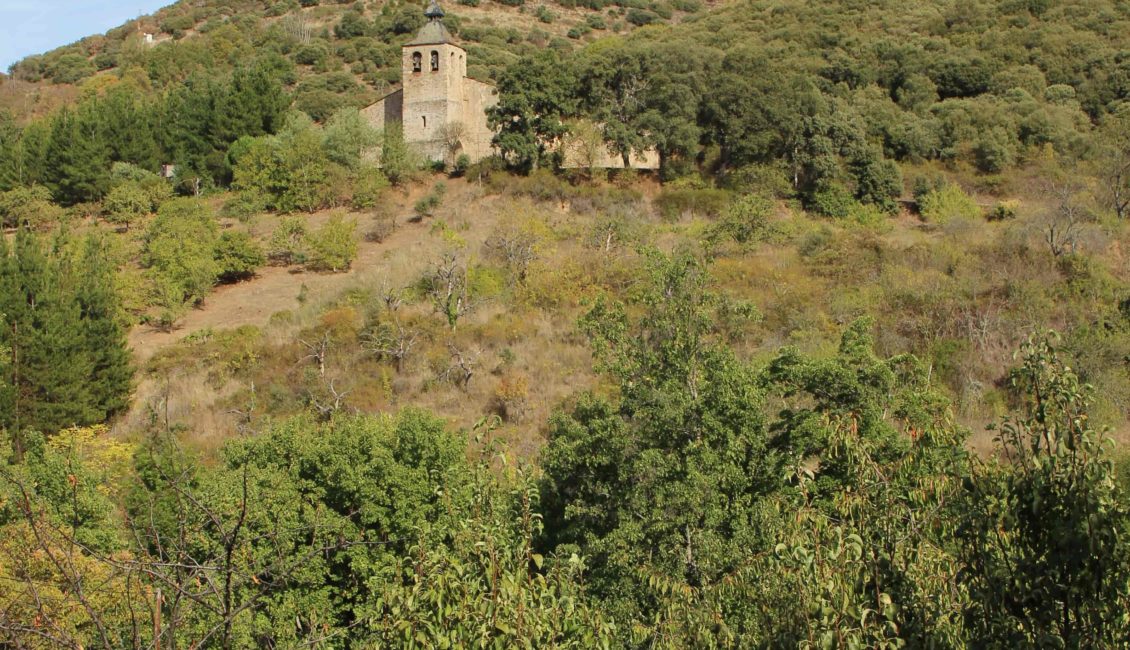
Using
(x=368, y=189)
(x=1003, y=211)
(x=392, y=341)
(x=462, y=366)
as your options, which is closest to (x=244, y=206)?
(x=368, y=189)

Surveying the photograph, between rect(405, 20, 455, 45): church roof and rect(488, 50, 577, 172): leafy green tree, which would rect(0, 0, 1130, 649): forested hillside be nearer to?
rect(488, 50, 577, 172): leafy green tree

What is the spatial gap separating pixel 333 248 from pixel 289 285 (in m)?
1.62

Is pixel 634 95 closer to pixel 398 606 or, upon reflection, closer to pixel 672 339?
pixel 672 339

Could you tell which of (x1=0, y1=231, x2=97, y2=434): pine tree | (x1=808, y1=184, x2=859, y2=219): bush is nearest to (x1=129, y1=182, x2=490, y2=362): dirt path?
(x1=0, y1=231, x2=97, y2=434): pine tree

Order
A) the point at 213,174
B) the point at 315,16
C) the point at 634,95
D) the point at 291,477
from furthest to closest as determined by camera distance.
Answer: the point at 315,16 → the point at 213,174 → the point at 634,95 → the point at 291,477

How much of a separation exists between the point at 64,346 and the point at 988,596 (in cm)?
1939

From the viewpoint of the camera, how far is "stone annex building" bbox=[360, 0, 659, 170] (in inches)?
1446

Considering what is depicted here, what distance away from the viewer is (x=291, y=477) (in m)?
12.8

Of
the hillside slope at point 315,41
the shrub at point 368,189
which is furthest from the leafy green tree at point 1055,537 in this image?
the hillside slope at point 315,41

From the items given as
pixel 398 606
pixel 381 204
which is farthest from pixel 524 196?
pixel 398 606

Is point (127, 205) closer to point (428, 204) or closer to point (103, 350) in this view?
point (428, 204)

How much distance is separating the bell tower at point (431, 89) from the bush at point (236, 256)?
404 inches

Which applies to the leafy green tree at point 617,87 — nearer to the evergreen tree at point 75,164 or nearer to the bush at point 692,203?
the bush at point 692,203

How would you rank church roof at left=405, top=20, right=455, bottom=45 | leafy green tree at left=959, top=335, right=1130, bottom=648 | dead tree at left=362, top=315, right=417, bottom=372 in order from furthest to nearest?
church roof at left=405, top=20, right=455, bottom=45, dead tree at left=362, top=315, right=417, bottom=372, leafy green tree at left=959, top=335, right=1130, bottom=648
